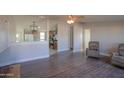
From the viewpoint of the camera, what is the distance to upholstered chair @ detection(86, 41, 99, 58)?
2.40 m

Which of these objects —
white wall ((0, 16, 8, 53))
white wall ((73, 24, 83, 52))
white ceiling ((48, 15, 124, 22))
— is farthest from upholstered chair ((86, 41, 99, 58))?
white wall ((0, 16, 8, 53))

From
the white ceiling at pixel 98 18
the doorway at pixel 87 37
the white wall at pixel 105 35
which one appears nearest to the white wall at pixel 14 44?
the white ceiling at pixel 98 18

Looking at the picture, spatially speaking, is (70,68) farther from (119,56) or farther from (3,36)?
(3,36)

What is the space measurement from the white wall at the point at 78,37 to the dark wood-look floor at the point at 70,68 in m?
0.12

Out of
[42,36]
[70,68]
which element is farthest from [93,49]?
[42,36]

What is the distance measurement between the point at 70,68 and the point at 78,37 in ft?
2.13

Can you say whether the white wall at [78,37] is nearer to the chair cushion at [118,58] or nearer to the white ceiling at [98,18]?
the white ceiling at [98,18]

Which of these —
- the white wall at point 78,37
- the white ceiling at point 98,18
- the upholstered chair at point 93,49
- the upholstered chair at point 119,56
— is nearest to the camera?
the white ceiling at point 98,18

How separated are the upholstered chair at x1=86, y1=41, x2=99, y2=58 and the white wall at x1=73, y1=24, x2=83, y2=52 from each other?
6.3 inches

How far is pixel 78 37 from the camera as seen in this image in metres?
2.59

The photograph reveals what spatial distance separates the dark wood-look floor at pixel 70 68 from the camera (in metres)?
2.19

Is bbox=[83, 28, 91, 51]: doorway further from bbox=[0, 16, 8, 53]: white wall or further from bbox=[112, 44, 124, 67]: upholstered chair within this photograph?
bbox=[0, 16, 8, 53]: white wall
